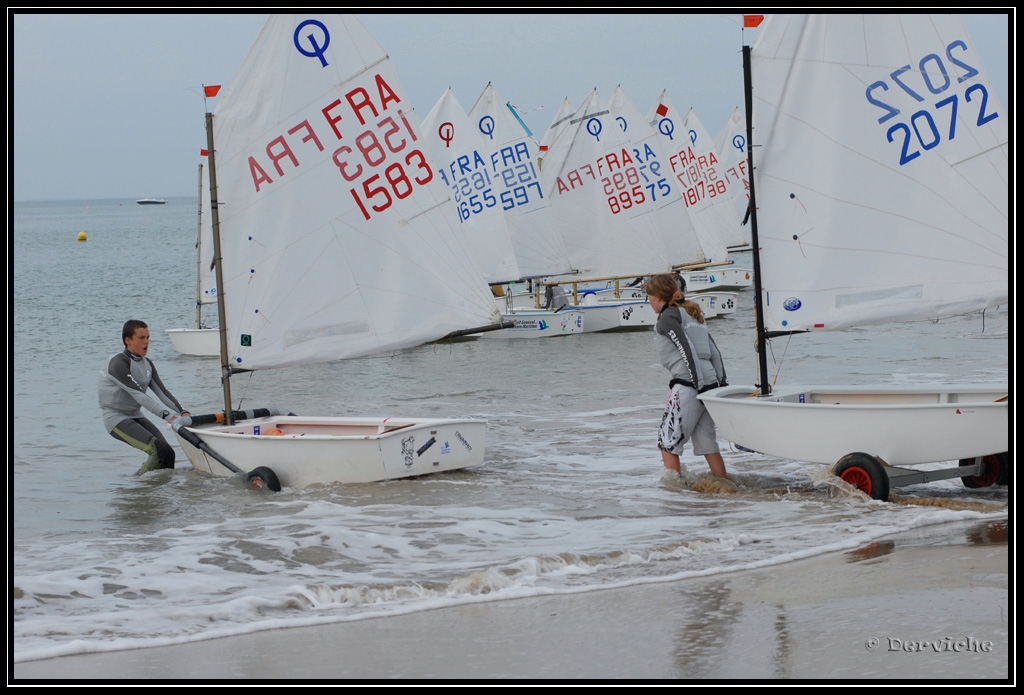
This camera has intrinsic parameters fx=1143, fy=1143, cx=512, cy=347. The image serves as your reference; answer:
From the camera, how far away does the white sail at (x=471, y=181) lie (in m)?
21.7

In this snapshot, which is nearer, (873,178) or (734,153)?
(873,178)

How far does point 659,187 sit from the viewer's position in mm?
23766

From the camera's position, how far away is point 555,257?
22641mm

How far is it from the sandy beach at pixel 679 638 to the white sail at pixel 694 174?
23117mm

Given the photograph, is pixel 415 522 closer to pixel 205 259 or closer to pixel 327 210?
pixel 327 210

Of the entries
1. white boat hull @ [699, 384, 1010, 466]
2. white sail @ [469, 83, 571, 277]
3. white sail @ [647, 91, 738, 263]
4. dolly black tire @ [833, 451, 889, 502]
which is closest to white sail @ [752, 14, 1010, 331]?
white boat hull @ [699, 384, 1010, 466]

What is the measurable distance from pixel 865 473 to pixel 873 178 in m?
2.16

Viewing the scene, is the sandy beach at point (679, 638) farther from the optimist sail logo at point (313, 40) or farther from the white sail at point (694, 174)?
the white sail at point (694, 174)

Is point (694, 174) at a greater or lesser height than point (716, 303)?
greater

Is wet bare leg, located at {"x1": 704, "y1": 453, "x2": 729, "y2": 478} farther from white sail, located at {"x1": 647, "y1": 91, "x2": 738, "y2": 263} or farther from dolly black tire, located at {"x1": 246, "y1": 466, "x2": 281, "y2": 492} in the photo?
white sail, located at {"x1": 647, "y1": 91, "x2": 738, "y2": 263}

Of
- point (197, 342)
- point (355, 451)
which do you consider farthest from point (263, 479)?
point (197, 342)

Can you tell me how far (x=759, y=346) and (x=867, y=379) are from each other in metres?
7.65

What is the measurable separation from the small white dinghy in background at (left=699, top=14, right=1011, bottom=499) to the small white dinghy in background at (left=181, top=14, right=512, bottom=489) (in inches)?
103

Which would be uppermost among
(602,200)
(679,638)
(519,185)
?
(519,185)
